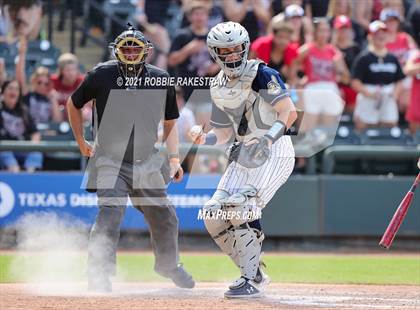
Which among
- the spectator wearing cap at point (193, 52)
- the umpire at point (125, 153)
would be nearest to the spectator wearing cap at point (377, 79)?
the spectator wearing cap at point (193, 52)

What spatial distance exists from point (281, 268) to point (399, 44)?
5.08 metres

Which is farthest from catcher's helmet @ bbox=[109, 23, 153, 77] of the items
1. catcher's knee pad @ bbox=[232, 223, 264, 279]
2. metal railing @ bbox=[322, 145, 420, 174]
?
→ metal railing @ bbox=[322, 145, 420, 174]

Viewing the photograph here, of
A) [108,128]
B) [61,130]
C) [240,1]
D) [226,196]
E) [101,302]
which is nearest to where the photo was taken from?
[101,302]

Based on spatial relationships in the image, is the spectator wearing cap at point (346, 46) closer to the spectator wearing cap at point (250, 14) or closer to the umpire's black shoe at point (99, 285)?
the spectator wearing cap at point (250, 14)

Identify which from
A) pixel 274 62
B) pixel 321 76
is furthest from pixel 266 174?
pixel 321 76

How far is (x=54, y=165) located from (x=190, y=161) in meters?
1.96

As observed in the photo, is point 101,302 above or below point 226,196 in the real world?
below

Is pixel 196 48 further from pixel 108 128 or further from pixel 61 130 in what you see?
pixel 108 128

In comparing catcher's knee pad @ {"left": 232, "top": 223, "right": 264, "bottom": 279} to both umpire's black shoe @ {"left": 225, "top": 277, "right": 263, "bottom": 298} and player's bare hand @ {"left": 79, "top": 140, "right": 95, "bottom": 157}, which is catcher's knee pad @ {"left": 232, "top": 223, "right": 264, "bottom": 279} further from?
player's bare hand @ {"left": 79, "top": 140, "right": 95, "bottom": 157}

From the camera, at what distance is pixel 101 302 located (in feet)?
23.2

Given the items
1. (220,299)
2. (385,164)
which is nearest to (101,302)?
(220,299)

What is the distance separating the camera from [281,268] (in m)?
10.9

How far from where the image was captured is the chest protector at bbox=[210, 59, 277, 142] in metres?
7.70

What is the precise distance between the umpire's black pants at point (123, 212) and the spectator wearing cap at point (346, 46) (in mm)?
6176
